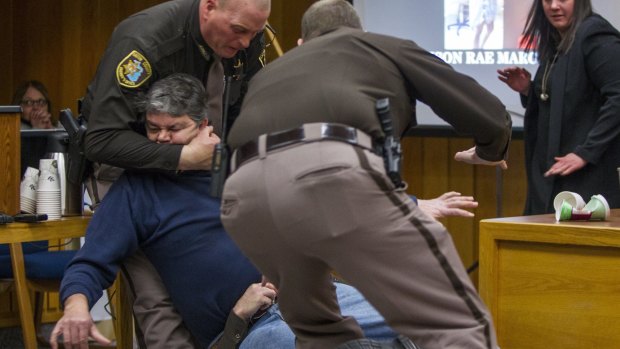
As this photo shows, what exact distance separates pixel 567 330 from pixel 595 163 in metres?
1.07

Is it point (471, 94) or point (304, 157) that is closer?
point (304, 157)

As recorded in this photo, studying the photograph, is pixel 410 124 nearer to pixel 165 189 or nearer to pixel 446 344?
pixel 446 344

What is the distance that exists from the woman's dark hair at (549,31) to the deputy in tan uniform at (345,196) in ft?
5.58

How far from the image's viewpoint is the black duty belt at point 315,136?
197 centimetres

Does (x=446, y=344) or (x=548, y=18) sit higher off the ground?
(x=548, y=18)

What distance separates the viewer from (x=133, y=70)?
273 centimetres

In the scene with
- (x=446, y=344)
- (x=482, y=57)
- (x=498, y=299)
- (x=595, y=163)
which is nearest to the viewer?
(x=446, y=344)

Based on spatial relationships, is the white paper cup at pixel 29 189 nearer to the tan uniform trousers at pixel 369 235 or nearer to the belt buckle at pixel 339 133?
the tan uniform trousers at pixel 369 235

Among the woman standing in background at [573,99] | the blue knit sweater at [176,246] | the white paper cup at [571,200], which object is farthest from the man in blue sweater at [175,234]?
the woman standing in background at [573,99]

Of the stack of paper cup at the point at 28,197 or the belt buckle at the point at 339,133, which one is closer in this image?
the belt buckle at the point at 339,133

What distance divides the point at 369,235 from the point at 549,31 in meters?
2.18

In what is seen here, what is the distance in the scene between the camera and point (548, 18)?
3828 mm

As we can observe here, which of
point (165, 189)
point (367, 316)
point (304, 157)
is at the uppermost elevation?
point (304, 157)

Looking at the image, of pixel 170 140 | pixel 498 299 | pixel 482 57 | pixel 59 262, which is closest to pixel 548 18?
pixel 482 57
